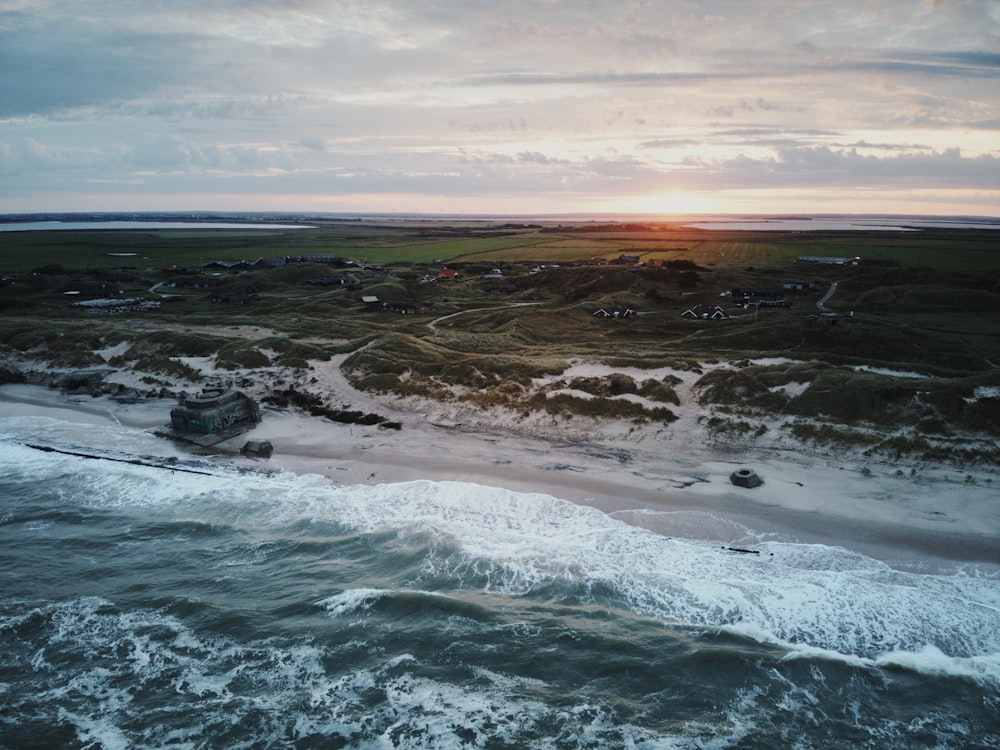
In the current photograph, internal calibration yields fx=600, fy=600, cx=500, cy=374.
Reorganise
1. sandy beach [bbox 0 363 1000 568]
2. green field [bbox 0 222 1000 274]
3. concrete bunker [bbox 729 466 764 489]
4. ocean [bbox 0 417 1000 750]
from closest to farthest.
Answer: ocean [bbox 0 417 1000 750], sandy beach [bbox 0 363 1000 568], concrete bunker [bbox 729 466 764 489], green field [bbox 0 222 1000 274]

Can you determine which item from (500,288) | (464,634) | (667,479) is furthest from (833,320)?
(464,634)

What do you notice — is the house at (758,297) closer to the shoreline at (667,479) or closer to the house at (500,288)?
the house at (500,288)

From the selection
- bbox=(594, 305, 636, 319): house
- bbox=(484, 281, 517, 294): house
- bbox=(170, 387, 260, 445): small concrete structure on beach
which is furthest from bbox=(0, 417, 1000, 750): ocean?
bbox=(484, 281, 517, 294): house

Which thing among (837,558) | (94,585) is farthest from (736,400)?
(94,585)

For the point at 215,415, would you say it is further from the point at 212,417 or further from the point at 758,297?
the point at 758,297

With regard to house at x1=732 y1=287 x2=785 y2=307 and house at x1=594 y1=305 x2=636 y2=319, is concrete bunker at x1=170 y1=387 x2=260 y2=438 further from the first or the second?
house at x1=732 y1=287 x2=785 y2=307
